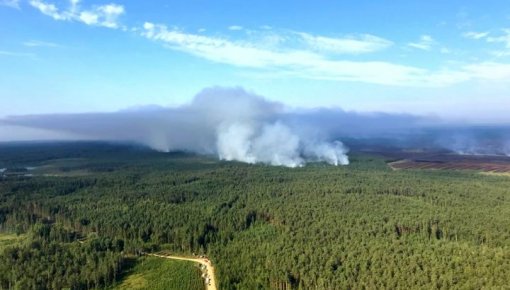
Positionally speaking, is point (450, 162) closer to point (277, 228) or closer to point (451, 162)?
point (451, 162)

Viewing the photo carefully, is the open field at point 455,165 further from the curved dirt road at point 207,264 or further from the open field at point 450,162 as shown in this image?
the curved dirt road at point 207,264

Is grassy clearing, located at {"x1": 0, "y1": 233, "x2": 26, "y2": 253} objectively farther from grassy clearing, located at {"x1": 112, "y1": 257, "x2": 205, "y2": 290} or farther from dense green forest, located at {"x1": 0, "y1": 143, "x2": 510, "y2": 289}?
grassy clearing, located at {"x1": 112, "y1": 257, "x2": 205, "y2": 290}

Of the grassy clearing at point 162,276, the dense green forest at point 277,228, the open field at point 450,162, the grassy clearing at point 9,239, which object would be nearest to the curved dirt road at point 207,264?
the grassy clearing at point 162,276

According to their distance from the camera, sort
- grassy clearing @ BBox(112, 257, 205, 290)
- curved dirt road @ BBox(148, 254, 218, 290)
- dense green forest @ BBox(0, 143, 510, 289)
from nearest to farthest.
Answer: dense green forest @ BBox(0, 143, 510, 289), curved dirt road @ BBox(148, 254, 218, 290), grassy clearing @ BBox(112, 257, 205, 290)

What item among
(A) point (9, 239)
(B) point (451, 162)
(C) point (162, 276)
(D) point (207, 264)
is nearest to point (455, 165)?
(B) point (451, 162)

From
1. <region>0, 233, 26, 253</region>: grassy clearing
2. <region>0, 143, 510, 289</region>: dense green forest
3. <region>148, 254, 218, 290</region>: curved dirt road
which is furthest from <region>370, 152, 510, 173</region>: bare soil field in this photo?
<region>0, 233, 26, 253</region>: grassy clearing
